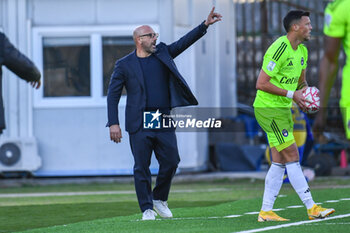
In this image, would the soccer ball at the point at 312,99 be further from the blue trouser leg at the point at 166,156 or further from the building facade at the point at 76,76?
the building facade at the point at 76,76

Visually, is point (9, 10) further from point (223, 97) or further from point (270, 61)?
point (270, 61)

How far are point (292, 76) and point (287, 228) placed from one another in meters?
1.57

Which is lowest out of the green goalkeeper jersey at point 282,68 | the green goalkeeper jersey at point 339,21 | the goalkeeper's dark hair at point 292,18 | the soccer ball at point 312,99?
the soccer ball at point 312,99

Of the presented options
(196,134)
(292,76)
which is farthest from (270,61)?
(196,134)

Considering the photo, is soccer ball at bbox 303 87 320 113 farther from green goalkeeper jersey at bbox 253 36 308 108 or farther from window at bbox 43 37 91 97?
window at bbox 43 37 91 97

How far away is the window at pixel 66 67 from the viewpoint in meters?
20.2

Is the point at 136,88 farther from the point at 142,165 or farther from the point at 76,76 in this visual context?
the point at 76,76

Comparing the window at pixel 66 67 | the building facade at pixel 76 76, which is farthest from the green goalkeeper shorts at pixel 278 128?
the window at pixel 66 67

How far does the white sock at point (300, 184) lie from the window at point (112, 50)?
33.0ft

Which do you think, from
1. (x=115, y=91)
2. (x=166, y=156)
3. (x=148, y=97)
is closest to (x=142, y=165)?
(x=166, y=156)

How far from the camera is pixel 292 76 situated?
1002cm

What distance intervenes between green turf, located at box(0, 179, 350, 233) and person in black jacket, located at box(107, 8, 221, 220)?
55 centimetres

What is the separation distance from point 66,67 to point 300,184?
36.0ft

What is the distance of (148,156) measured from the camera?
1102 centimetres
